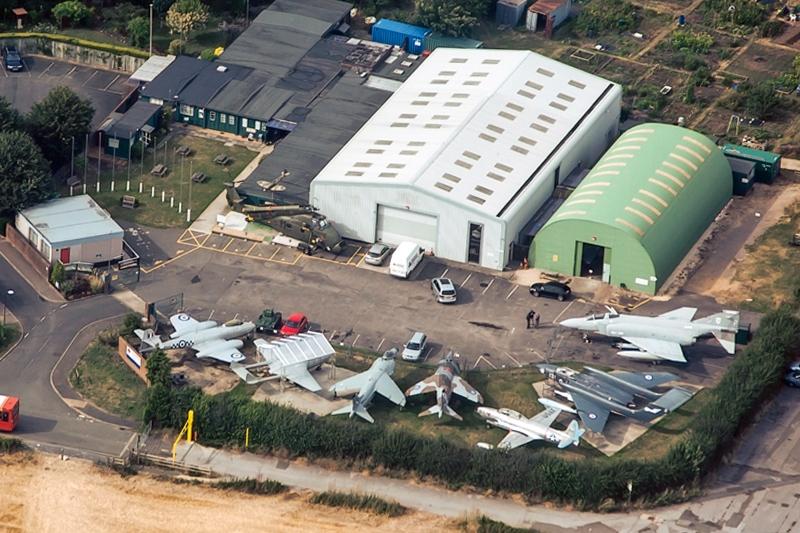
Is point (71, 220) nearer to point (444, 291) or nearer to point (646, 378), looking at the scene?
point (444, 291)

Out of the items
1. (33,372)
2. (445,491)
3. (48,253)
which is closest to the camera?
(445,491)

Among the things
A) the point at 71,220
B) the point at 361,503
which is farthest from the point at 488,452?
the point at 71,220

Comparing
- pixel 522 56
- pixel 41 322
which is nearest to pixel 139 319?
pixel 41 322

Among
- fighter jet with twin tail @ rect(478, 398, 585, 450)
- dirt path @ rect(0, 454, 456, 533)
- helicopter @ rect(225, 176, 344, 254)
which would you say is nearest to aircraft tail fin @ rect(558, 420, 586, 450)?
fighter jet with twin tail @ rect(478, 398, 585, 450)

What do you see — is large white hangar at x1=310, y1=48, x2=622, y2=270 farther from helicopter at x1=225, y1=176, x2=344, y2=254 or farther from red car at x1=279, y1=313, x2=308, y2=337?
red car at x1=279, y1=313, x2=308, y2=337

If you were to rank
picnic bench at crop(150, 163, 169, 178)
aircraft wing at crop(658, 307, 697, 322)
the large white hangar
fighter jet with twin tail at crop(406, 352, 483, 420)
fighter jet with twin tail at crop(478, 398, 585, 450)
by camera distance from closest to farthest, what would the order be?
fighter jet with twin tail at crop(478, 398, 585, 450) < fighter jet with twin tail at crop(406, 352, 483, 420) < aircraft wing at crop(658, 307, 697, 322) < the large white hangar < picnic bench at crop(150, 163, 169, 178)

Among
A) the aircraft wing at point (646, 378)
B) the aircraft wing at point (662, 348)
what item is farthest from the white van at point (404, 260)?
the aircraft wing at point (646, 378)

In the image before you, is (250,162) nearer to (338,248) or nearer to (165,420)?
(338,248)
